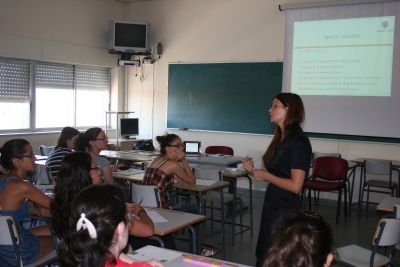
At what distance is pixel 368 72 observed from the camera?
6.59m

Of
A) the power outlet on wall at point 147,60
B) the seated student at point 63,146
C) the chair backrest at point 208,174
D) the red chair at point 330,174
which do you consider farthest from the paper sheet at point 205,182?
the power outlet on wall at point 147,60

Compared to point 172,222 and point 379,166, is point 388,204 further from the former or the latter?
point 379,166

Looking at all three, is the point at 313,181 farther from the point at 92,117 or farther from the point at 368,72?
the point at 92,117

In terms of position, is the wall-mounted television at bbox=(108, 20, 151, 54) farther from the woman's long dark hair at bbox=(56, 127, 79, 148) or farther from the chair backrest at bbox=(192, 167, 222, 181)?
the chair backrest at bbox=(192, 167, 222, 181)

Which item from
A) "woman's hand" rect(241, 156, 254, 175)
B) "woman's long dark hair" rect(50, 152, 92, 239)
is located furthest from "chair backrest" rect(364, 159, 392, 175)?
"woman's long dark hair" rect(50, 152, 92, 239)

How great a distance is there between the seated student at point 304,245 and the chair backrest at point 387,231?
1756 millimetres

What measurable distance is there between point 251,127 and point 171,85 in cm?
201

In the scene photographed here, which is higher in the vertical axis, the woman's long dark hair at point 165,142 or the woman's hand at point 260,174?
the woman's long dark hair at point 165,142

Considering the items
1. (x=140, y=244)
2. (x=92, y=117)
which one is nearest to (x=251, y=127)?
(x=92, y=117)

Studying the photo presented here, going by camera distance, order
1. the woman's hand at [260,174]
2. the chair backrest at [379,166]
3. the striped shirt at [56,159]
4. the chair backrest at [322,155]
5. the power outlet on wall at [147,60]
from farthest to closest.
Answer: the power outlet on wall at [147,60], the chair backrest at [322,155], the chair backrest at [379,166], the striped shirt at [56,159], the woman's hand at [260,174]

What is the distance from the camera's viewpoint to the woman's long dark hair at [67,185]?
2.66 m

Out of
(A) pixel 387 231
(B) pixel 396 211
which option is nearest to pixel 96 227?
(A) pixel 387 231

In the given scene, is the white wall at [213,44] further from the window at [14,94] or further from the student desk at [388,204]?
the student desk at [388,204]

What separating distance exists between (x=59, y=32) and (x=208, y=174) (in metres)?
4.56
